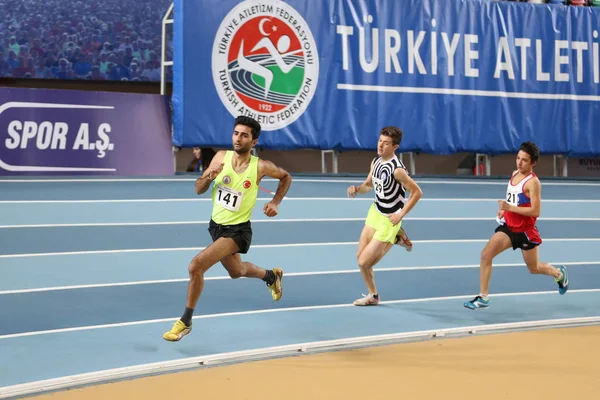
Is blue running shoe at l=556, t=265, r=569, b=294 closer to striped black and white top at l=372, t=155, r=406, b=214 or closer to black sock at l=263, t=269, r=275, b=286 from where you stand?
striped black and white top at l=372, t=155, r=406, b=214

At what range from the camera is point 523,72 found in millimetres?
14844

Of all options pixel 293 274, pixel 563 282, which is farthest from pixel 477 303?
pixel 293 274

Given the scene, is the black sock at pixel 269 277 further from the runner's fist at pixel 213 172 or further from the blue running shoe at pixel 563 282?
the blue running shoe at pixel 563 282

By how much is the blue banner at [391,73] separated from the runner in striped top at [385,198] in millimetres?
5035

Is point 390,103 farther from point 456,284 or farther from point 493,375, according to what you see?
point 493,375

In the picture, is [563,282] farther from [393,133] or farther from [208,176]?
[208,176]

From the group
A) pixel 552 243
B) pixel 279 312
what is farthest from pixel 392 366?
pixel 552 243

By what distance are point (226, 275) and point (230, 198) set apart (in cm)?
291

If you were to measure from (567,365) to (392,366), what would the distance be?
119 cm

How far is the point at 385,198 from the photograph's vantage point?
26.5 ft

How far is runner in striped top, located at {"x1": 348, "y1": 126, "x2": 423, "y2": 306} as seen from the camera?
7867 mm

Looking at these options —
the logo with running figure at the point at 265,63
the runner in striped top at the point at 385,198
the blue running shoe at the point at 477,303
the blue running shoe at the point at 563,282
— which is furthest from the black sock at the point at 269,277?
the logo with running figure at the point at 265,63

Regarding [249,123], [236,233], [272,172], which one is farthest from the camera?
[272,172]

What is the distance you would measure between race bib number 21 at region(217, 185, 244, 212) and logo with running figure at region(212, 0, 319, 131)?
6.39 metres
